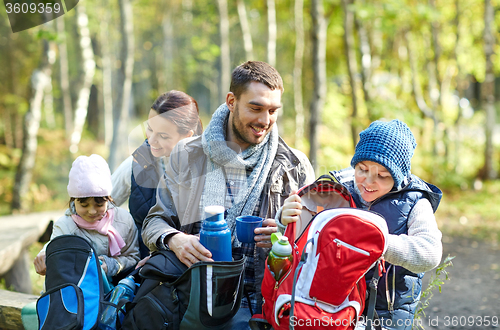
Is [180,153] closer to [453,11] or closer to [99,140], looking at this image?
[453,11]

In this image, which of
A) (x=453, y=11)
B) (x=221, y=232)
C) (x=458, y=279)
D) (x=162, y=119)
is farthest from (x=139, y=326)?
(x=453, y=11)

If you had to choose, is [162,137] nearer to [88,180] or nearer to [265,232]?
[88,180]

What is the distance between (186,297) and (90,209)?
0.99 m

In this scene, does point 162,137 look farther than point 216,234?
Yes

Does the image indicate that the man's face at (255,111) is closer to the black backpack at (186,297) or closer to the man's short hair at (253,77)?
the man's short hair at (253,77)

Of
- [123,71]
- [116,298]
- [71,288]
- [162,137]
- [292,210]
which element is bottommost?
[116,298]

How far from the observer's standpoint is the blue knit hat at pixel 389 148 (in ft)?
6.86

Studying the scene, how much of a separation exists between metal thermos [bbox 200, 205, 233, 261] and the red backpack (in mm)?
353

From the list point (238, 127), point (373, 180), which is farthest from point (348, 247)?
point (238, 127)

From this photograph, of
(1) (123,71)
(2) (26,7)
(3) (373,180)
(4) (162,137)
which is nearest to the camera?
(3) (373,180)

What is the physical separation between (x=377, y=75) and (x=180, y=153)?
59.9 feet

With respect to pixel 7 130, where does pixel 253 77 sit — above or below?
above

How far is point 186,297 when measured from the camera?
208cm

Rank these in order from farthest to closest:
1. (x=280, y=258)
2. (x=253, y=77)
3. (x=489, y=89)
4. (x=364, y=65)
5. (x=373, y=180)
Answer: (x=489, y=89), (x=364, y=65), (x=253, y=77), (x=373, y=180), (x=280, y=258)
